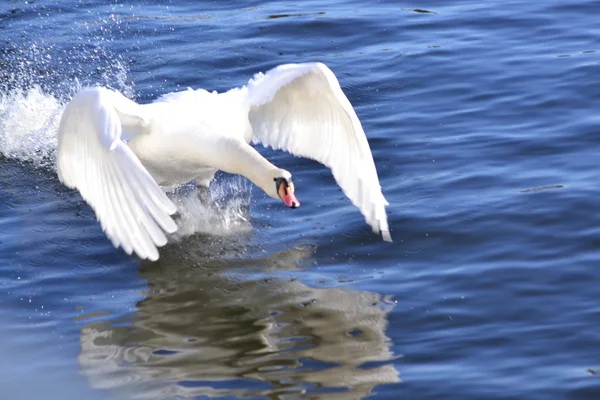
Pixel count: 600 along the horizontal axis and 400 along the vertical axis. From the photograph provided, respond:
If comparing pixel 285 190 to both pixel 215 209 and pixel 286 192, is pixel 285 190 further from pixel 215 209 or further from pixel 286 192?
pixel 215 209

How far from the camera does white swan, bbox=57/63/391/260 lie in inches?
311

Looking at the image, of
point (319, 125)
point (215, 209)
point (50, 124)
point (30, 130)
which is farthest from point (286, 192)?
point (30, 130)

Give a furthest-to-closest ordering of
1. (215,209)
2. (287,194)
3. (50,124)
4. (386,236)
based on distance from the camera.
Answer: (50,124), (215,209), (386,236), (287,194)

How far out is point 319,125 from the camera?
30.4ft

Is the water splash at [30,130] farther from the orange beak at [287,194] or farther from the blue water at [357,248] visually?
the orange beak at [287,194]

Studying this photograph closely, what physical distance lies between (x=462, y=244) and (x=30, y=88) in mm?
5850

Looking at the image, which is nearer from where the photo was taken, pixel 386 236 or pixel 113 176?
pixel 113 176

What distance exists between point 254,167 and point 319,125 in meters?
0.87

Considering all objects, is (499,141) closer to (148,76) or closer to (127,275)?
(127,275)

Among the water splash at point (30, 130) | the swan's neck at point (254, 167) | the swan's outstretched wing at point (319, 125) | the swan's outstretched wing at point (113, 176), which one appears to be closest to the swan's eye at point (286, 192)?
the swan's neck at point (254, 167)

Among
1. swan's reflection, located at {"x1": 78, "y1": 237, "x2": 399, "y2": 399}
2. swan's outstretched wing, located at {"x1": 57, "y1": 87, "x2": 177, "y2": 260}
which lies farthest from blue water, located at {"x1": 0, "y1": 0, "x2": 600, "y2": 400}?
swan's outstretched wing, located at {"x1": 57, "y1": 87, "x2": 177, "y2": 260}

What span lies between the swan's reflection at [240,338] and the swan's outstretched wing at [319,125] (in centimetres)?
63

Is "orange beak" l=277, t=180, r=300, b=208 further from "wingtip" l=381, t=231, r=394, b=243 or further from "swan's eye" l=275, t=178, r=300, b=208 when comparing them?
"wingtip" l=381, t=231, r=394, b=243

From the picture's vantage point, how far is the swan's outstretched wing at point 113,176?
23.7 feet
